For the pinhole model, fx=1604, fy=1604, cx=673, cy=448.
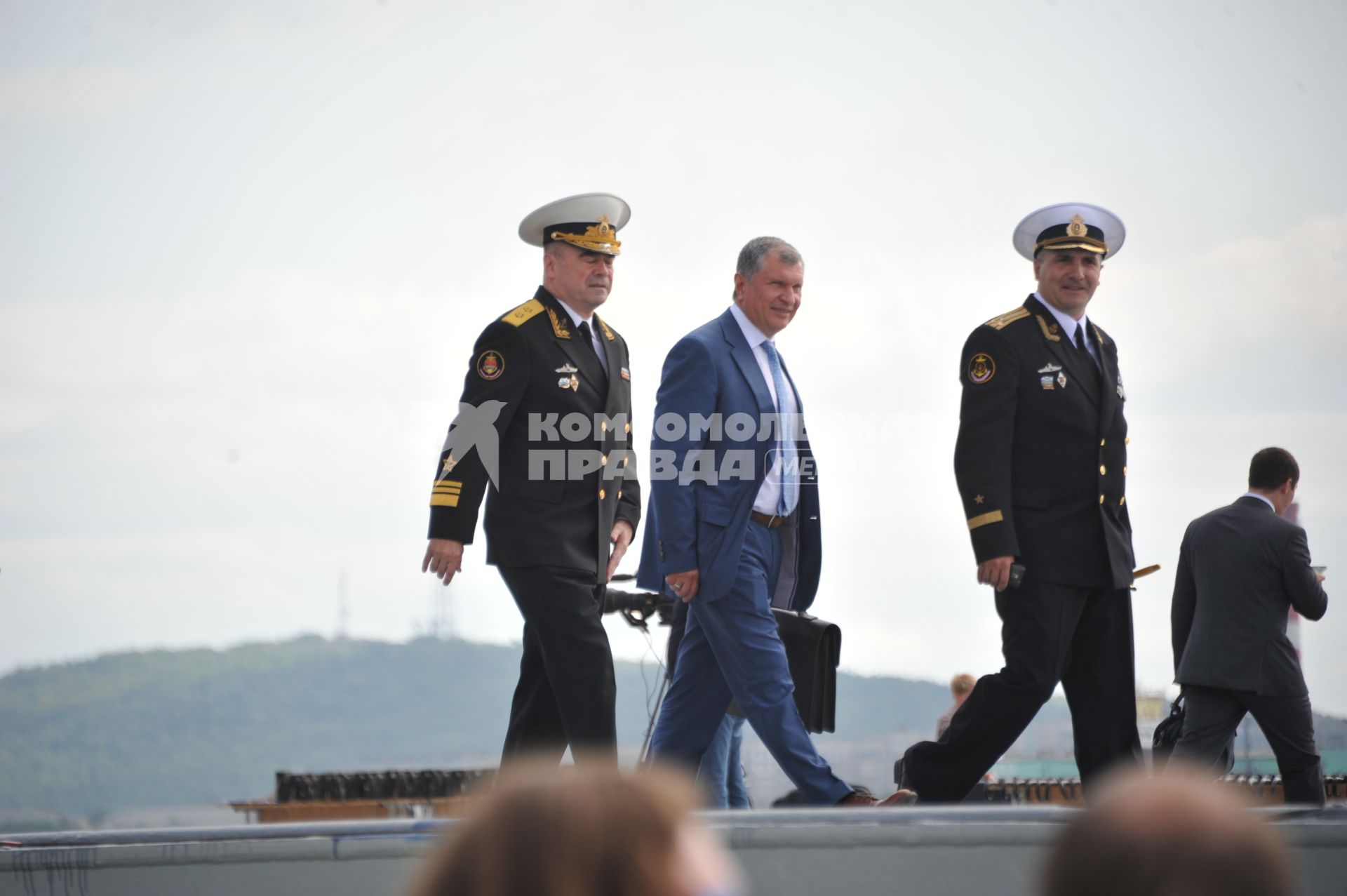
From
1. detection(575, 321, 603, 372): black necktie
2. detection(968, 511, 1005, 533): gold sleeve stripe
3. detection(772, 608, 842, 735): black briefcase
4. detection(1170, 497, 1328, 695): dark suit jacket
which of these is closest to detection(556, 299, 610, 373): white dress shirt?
Result: detection(575, 321, 603, 372): black necktie

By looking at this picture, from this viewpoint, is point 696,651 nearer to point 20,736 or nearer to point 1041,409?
point 1041,409

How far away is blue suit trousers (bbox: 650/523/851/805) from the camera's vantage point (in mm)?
4969

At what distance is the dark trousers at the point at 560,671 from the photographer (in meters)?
5.08

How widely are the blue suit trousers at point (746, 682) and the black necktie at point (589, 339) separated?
2.63 ft

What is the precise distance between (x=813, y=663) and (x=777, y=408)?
89 centimetres

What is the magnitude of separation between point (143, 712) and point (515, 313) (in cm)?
7625

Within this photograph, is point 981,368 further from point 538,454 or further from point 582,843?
point 582,843

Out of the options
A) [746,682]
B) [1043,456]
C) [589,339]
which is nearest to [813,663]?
[746,682]

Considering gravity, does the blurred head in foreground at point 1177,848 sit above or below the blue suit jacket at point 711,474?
below

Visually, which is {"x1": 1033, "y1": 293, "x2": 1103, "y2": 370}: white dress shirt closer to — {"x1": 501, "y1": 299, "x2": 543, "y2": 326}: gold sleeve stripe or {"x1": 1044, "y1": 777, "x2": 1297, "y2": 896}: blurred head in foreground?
{"x1": 501, "y1": 299, "x2": 543, "y2": 326}: gold sleeve stripe

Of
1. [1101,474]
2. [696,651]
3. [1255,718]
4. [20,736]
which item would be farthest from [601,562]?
[20,736]

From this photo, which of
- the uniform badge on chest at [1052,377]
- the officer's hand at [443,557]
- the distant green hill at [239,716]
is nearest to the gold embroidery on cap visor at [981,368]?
the uniform badge on chest at [1052,377]

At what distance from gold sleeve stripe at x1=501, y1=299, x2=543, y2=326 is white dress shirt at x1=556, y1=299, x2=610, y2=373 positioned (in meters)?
0.09

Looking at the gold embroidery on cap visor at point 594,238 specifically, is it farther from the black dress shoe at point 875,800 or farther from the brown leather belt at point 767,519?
the black dress shoe at point 875,800
